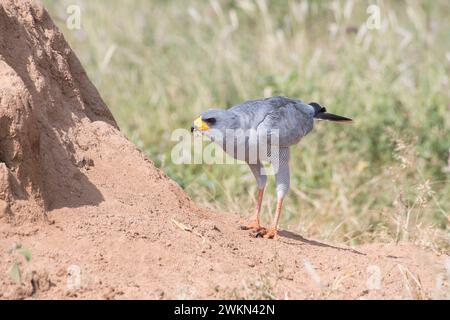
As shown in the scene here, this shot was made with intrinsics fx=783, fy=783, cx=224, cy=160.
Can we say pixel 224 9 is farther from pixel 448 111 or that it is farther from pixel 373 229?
pixel 373 229

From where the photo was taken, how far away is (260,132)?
5543 mm

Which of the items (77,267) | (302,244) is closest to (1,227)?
(77,267)

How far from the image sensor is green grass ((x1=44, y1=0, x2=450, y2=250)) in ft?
24.8

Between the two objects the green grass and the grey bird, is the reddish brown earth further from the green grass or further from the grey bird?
the green grass

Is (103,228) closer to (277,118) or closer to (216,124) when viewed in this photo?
(216,124)

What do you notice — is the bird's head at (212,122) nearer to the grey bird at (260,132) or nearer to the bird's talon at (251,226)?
the grey bird at (260,132)

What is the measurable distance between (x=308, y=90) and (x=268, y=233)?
4074mm

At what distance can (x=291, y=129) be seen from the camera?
5.82 metres

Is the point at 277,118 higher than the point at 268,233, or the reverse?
the point at 277,118

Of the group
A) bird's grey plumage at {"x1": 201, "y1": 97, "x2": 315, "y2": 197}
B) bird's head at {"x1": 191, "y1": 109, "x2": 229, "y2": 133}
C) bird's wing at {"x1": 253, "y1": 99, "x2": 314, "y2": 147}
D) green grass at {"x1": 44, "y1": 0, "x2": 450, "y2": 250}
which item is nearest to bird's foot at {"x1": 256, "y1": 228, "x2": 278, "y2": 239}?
bird's grey plumage at {"x1": 201, "y1": 97, "x2": 315, "y2": 197}

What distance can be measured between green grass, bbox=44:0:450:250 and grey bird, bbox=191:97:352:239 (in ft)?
3.28

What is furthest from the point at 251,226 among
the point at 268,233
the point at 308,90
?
the point at 308,90

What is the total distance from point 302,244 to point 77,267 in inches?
73.0

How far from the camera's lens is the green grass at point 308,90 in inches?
298
